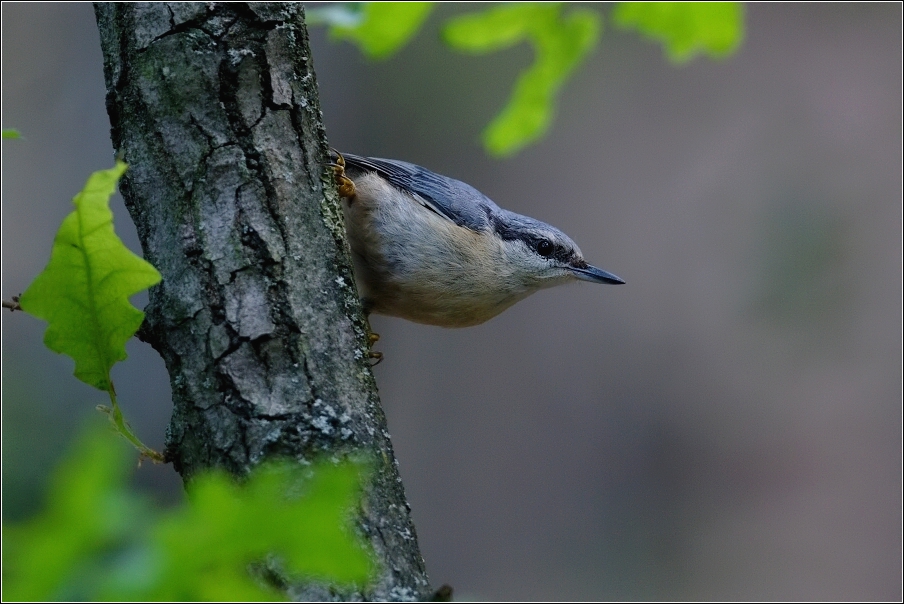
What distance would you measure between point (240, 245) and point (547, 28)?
907 millimetres

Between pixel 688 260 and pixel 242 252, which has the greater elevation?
pixel 688 260

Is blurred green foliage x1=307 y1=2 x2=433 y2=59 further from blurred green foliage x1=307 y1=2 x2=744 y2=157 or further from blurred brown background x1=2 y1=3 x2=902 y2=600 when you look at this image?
blurred brown background x1=2 y1=3 x2=902 y2=600

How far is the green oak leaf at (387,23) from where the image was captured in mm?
1647

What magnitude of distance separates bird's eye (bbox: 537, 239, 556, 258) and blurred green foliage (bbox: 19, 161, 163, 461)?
271cm

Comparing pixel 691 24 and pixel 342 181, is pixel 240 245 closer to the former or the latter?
pixel 691 24

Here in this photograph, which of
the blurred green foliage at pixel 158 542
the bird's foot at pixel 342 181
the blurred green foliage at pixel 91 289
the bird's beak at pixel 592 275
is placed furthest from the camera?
the bird's beak at pixel 592 275

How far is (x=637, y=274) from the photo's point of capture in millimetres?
9289

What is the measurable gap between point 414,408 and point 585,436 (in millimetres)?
1814

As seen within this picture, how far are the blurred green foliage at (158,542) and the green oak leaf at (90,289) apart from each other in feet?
2.26

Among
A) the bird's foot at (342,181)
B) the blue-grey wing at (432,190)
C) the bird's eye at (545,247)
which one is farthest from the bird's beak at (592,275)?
the bird's foot at (342,181)

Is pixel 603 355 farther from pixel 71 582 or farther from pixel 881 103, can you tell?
pixel 71 582

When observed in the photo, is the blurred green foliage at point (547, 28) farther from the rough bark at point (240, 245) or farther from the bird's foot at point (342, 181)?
the bird's foot at point (342, 181)

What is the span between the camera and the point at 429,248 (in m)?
3.75

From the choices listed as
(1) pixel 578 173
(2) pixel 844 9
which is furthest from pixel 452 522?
(2) pixel 844 9
